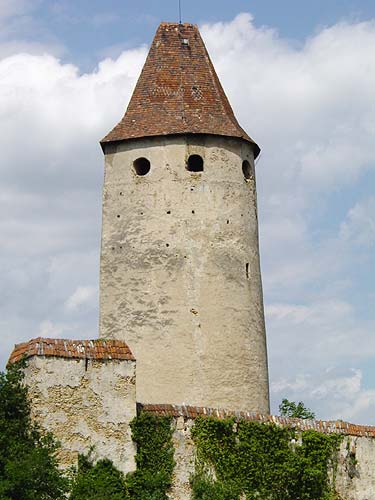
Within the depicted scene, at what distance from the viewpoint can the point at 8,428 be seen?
24.0 m

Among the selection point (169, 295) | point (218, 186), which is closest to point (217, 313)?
point (169, 295)

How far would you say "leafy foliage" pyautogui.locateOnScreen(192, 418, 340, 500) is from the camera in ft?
85.4

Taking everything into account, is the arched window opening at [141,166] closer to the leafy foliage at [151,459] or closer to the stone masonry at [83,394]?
the stone masonry at [83,394]

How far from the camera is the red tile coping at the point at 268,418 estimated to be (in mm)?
25922

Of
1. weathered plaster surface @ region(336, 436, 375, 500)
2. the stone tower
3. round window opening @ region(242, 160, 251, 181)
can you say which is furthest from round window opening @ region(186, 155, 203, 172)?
weathered plaster surface @ region(336, 436, 375, 500)

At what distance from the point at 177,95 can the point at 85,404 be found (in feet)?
42.7

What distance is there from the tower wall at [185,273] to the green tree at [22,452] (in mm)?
7193

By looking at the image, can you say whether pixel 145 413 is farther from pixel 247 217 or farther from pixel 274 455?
pixel 247 217

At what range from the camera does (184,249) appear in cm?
3247

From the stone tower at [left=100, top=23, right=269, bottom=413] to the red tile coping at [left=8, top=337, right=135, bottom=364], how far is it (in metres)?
5.94

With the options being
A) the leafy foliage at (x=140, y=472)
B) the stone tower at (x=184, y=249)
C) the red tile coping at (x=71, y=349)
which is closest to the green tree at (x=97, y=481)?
the leafy foliage at (x=140, y=472)

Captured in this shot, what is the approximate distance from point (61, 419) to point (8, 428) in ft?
3.76

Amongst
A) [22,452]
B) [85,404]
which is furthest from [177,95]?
[22,452]

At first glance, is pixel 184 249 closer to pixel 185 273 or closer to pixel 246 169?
pixel 185 273
